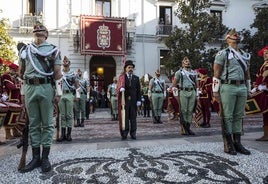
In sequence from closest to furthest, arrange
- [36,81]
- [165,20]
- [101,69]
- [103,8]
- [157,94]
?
[36,81] < [157,94] < [103,8] < [101,69] < [165,20]

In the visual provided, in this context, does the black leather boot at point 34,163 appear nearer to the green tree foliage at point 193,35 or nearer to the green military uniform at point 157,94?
the green military uniform at point 157,94

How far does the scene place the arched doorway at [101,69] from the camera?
2820 centimetres

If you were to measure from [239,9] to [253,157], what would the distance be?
27604 millimetres

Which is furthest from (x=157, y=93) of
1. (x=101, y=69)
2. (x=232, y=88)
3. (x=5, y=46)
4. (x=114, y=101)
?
(x=101, y=69)

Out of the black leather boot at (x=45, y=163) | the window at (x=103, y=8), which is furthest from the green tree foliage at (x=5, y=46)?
the black leather boot at (x=45, y=163)

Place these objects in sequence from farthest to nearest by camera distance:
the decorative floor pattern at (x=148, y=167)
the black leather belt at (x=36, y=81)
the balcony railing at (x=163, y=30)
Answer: the balcony railing at (x=163, y=30)
the black leather belt at (x=36, y=81)
the decorative floor pattern at (x=148, y=167)

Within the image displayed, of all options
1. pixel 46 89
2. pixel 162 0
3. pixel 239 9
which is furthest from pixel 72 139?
pixel 239 9

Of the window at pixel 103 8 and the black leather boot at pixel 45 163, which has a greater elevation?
the window at pixel 103 8

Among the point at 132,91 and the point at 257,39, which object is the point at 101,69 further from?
the point at 132,91

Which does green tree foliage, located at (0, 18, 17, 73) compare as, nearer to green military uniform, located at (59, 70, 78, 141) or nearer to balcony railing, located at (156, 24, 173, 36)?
balcony railing, located at (156, 24, 173, 36)

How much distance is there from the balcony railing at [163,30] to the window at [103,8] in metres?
4.09

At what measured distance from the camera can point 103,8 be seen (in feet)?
92.3

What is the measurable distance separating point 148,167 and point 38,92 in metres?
1.98

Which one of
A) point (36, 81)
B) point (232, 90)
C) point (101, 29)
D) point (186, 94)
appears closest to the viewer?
point (36, 81)
